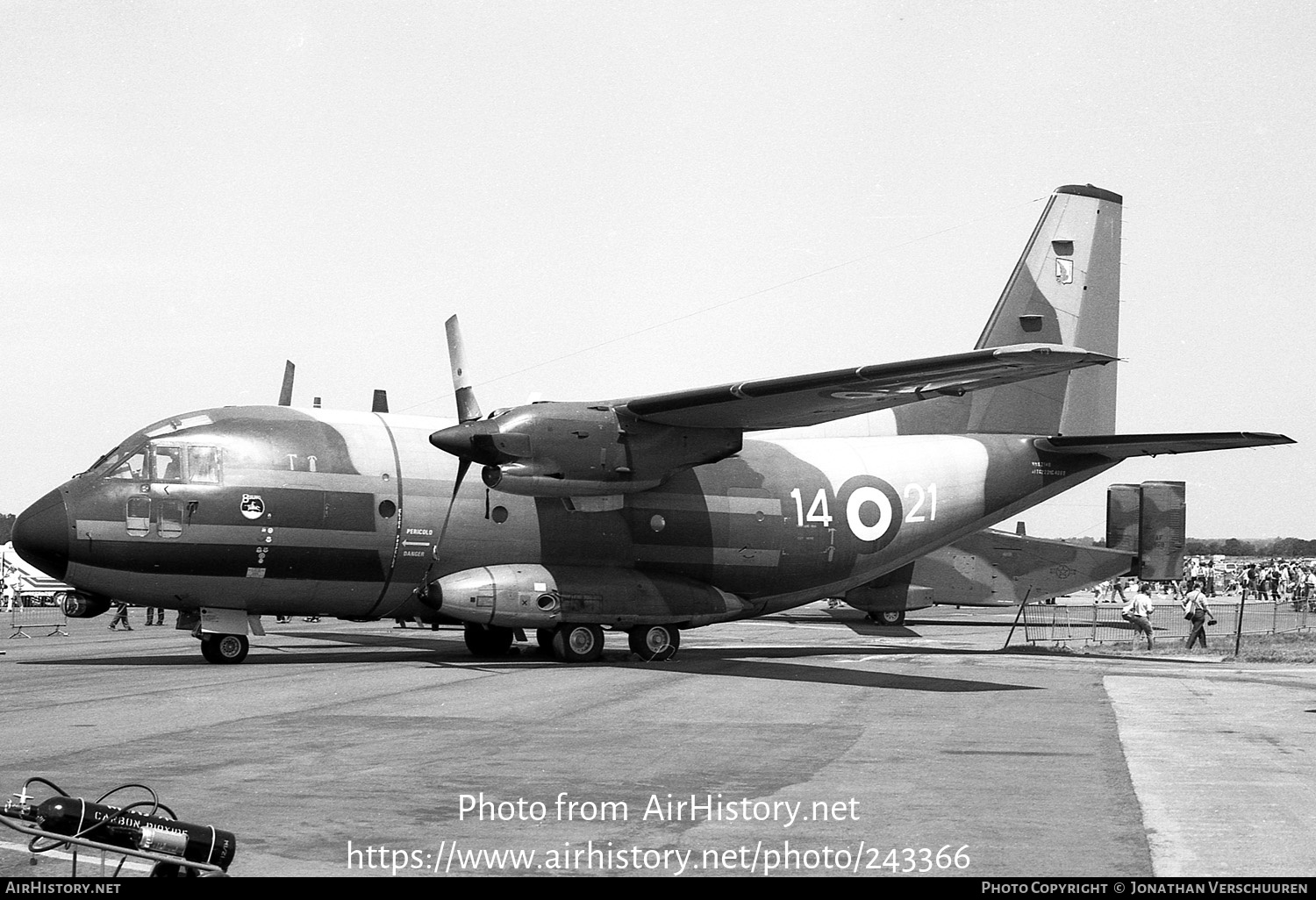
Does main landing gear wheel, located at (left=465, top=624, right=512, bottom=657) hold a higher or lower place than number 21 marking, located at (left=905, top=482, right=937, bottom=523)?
lower

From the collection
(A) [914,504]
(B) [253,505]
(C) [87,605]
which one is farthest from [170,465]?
(A) [914,504]

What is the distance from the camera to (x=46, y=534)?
20188 mm

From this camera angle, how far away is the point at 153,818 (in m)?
5.73

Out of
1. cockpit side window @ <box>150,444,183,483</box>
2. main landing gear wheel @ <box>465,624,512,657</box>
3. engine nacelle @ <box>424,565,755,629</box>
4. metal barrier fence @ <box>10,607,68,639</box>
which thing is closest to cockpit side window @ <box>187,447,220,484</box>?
cockpit side window @ <box>150,444,183,483</box>

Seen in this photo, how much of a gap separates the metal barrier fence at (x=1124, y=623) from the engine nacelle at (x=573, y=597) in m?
10.3

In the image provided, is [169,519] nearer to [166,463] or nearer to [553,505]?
[166,463]

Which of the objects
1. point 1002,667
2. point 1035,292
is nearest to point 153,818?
point 1002,667

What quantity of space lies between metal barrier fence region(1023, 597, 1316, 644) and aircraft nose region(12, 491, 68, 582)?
20.5 meters

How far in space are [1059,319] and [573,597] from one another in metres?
12.8

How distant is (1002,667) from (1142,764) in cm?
1211

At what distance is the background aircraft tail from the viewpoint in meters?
28.1

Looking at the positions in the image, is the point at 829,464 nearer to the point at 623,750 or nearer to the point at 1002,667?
the point at 1002,667

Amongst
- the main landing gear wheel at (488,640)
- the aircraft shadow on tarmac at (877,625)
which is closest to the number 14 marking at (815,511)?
the main landing gear wheel at (488,640)

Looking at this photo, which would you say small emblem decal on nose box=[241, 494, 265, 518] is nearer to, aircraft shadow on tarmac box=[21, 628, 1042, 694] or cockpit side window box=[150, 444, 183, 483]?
cockpit side window box=[150, 444, 183, 483]
